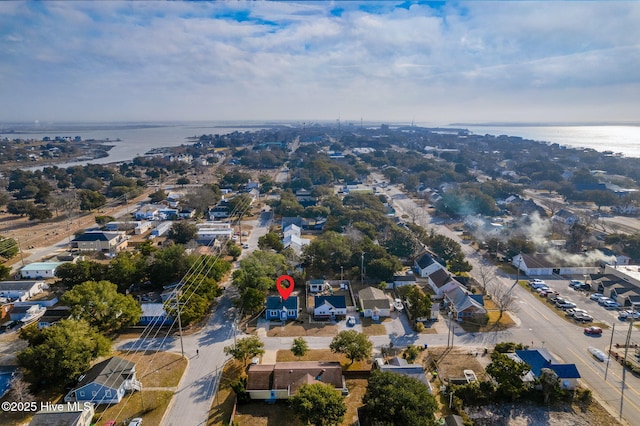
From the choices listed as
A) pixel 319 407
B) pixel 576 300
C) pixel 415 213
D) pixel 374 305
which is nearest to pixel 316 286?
pixel 374 305

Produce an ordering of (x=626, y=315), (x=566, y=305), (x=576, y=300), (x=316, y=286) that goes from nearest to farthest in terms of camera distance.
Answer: (x=626, y=315) < (x=566, y=305) < (x=576, y=300) < (x=316, y=286)

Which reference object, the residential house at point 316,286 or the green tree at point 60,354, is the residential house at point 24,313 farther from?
the residential house at point 316,286

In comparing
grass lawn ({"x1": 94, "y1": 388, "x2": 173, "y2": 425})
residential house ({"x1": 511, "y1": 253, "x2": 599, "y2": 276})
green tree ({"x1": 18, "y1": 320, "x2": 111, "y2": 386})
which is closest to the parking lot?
residential house ({"x1": 511, "y1": 253, "x2": 599, "y2": 276})

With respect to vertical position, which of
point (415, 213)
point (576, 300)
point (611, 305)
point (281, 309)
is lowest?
point (576, 300)

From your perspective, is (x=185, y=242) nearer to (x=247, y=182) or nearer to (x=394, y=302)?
(x=394, y=302)

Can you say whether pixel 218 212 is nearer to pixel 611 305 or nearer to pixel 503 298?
pixel 503 298

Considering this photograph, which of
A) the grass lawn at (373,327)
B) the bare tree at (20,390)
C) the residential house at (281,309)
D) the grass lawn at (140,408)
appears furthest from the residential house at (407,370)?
the bare tree at (20,390)

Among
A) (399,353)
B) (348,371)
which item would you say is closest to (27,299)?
(348,371)

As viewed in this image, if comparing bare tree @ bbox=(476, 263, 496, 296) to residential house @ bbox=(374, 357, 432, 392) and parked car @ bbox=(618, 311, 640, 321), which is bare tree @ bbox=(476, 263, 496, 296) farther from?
residential house @ bbox=(374, 357, 432, 392)
